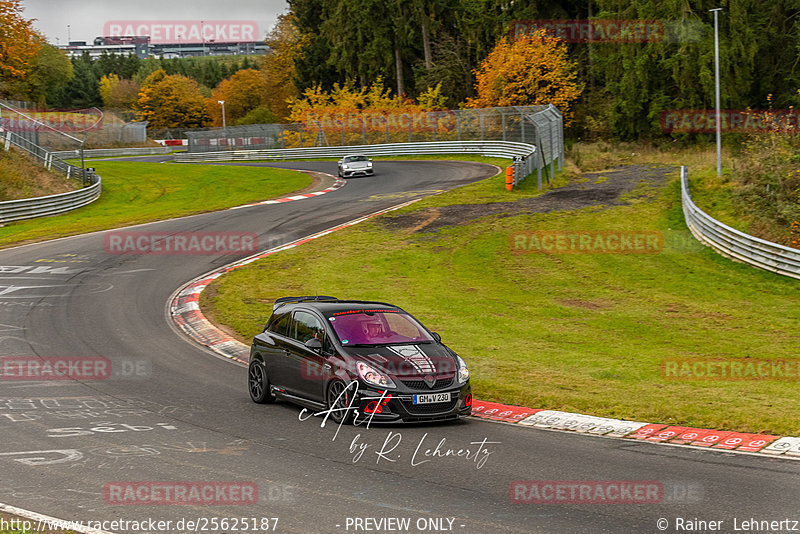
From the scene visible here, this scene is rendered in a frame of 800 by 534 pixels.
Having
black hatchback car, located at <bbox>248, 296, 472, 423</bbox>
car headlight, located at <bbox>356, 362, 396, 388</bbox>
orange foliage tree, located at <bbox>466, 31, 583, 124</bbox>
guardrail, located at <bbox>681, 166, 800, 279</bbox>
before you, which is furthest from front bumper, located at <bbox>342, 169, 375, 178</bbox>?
car headlight, located at <bbox>356, 362, 396, 388</bbox>

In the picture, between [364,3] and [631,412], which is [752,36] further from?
[631,412]

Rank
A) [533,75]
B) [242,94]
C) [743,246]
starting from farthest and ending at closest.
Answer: [242,94], [533,75], [743,246]

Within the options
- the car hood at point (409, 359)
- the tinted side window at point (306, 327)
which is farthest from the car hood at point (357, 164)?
the car hood at point (409, 359)

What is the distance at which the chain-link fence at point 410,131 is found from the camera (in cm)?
4153

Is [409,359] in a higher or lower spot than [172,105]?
lower

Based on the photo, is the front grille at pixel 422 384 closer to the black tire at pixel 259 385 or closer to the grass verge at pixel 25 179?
the black tire at pixel 259 385

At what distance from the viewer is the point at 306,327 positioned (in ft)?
40.9

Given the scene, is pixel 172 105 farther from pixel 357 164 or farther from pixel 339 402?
pixel 339 402

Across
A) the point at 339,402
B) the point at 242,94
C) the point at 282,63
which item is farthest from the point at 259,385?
the point at 242,94

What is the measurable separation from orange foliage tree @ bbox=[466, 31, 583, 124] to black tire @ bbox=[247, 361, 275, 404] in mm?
55756

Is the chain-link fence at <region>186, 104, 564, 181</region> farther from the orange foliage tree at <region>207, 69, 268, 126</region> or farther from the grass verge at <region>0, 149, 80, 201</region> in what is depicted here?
the orange foliage tree at <region>207, 69, 268, 126</region>

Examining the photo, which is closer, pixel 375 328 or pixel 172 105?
pixel 375 328

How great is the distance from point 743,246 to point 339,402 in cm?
1743

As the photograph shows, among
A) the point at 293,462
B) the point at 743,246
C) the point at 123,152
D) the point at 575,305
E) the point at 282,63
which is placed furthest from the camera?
the point at 282,63
